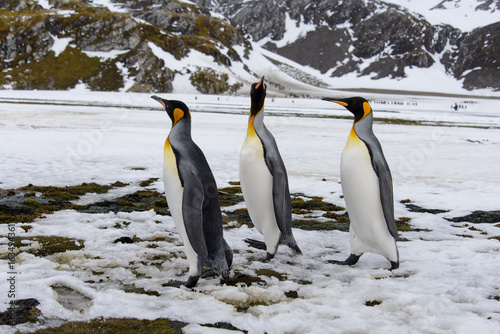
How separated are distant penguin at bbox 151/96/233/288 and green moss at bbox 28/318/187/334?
2.51 feet

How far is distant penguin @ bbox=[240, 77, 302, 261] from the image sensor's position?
15.6 ft

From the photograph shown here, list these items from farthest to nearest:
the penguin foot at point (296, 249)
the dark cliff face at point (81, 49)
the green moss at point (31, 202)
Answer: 1. the dark cliff face at point (81, 49)
2. the green moss at point (31, 202)
3. the penguin foot at point (296, 249)

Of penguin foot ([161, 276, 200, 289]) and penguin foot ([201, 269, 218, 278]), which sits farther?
penguin foot ([201, 269, 218, 278])

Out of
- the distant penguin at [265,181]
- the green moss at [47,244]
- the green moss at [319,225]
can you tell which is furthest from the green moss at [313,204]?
the green moss at [47,244]

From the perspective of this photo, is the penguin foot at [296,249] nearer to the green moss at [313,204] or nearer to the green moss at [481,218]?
the green moss at [313,204]

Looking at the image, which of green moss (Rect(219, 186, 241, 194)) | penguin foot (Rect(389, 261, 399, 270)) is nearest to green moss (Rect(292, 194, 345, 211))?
green moss (Rect(219, 186, 241, 194))

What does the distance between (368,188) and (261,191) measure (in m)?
1.23

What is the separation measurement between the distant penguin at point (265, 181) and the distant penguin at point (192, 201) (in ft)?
2.42

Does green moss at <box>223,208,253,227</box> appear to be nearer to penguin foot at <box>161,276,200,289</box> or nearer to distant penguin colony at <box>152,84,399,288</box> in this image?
distant penguin colony at <box>152,84,399,288</box>

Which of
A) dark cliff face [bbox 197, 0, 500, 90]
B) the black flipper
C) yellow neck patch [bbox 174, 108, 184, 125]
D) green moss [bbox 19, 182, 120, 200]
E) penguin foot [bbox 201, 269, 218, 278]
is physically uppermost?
dark cliff face [bbox 197, 0, 500, 90]

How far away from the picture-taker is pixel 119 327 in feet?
10.1

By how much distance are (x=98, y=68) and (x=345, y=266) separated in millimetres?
95136

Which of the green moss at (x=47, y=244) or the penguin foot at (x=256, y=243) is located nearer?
the green moss at (x=47, y=244)

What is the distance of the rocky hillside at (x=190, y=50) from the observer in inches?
3580
